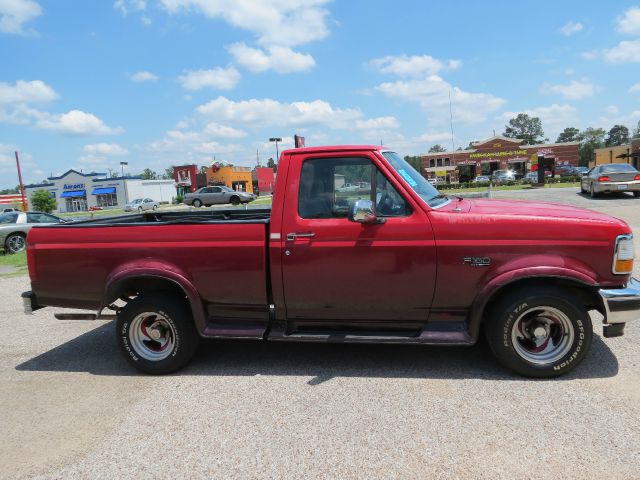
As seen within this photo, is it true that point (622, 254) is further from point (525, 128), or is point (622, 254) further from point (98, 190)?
point (525, 128)

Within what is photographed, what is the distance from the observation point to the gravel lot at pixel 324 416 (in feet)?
9.55

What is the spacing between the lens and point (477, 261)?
387 centimetres

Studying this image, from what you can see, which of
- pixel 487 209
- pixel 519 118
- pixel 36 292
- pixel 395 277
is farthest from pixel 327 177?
pixel 519 118

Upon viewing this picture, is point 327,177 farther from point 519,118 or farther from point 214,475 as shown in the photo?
point 519,118

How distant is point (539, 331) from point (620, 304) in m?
0.65

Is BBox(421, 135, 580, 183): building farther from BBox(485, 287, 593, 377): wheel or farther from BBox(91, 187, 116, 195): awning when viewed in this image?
BBox(485, 287, 593, 377): wheel

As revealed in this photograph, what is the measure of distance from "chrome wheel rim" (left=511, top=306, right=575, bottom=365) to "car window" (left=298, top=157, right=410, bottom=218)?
4.58ft

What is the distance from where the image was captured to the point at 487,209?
4.14 metres

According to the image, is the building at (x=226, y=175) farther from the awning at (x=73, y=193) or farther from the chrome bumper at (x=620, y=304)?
the chrome bumper at (x=620, y=304)

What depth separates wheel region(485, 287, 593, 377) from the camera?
382 cm

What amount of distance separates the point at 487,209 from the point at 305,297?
181 centimetres

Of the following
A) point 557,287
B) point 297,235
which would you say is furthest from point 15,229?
point 557,287

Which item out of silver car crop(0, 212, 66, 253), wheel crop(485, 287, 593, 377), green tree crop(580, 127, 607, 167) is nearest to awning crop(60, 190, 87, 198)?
silver car crop(0, 212, 66, 253)

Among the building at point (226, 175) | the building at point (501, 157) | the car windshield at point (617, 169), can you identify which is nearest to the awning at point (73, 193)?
the building at point (226, 175)
